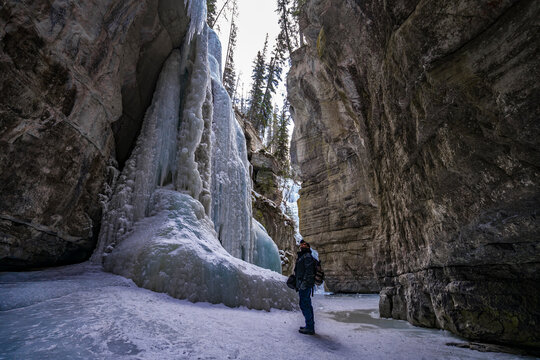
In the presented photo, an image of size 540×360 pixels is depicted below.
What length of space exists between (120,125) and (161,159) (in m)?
1.51

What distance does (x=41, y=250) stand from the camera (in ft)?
16.6

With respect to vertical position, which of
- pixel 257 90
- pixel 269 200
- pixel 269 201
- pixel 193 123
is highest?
pixel 257 90

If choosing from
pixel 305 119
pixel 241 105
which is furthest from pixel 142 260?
pixel 241 105

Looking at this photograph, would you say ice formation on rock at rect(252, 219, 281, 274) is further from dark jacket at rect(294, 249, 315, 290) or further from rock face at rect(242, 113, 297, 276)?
dark jacket at rect(294, 249, 315, 290)

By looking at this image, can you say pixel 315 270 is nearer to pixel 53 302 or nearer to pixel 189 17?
pixel 53 302

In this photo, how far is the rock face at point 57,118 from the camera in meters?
3.95

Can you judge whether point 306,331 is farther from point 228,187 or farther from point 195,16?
point 195,16

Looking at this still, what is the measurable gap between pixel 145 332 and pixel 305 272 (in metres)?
2.48

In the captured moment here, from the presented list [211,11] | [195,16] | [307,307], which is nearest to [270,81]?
[211,11]

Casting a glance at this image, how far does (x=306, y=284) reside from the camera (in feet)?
13.7

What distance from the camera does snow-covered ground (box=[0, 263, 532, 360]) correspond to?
219 cm

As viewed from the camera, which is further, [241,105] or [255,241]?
[241,105]

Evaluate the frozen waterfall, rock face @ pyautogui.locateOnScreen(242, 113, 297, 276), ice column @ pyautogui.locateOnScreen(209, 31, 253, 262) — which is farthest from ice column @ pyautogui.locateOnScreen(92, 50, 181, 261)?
rock face @ pyautogui.locateOnScreen(242, 113, 297, 276)

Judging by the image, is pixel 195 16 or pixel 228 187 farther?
pixel 228 187
